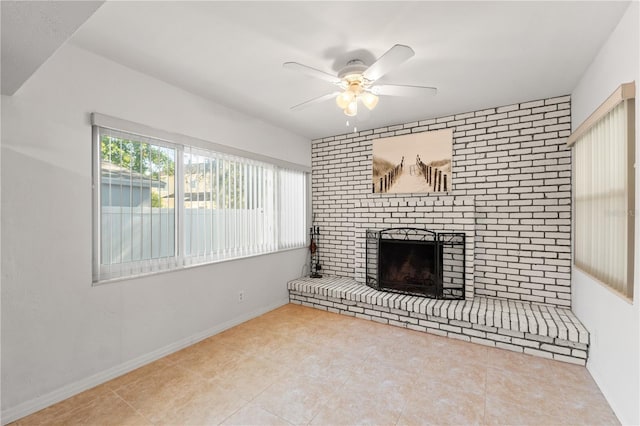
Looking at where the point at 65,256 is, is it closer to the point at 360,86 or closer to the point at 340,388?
the point at 340,388

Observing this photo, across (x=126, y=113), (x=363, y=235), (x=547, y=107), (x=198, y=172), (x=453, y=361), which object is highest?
(x=547, y=107)

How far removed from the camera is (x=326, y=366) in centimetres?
259

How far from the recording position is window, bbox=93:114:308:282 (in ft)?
8.03

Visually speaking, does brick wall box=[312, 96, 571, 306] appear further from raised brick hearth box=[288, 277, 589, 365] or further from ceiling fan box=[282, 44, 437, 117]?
ceiling fan box=[282, 44, 437, 117]

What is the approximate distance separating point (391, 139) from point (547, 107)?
69.6 inches

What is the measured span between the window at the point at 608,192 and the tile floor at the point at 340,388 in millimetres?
939

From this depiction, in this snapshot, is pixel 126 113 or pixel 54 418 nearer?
pixel 54 418

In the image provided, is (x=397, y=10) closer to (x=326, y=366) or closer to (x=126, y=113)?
(x=126, y=113)

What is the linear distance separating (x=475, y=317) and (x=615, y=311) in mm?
1176

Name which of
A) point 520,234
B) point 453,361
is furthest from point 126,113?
point 520,234

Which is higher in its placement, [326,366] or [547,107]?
[547,107]

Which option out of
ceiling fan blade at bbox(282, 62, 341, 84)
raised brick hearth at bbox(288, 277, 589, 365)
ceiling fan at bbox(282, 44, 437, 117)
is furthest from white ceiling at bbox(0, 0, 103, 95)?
raised brick hearth at bbox(288, 277, 589, 365)

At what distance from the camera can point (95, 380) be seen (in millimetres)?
2303

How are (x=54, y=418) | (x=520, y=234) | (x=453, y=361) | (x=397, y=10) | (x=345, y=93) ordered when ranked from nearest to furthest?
(x=397, y=10), (x=54, y=418), (x=345, y=93), (x=453, y=361), (x=520, y=234)
